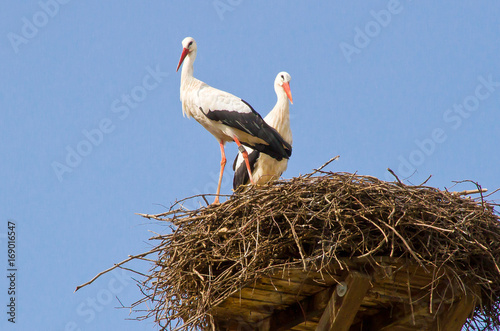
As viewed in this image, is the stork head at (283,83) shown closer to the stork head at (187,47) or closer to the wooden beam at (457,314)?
the stork head at (187,47)

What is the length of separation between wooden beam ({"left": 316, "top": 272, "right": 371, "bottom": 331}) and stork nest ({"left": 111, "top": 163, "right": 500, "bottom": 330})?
157mm

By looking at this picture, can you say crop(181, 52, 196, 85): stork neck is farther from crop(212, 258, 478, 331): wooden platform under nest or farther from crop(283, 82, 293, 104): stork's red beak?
crop(212, 258, 478, 331): wooden platform under nest

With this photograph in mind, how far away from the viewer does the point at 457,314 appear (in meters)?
4.33

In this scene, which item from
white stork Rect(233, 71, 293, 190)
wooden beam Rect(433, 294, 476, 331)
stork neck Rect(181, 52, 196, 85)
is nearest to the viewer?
wooden beam Rect(433, 294, 476, 331)

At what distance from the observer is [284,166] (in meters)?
7.91

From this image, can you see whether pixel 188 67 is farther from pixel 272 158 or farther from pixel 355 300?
pixel 355 300

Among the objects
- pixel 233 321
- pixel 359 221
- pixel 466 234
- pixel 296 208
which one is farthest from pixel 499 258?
pixel 233 321

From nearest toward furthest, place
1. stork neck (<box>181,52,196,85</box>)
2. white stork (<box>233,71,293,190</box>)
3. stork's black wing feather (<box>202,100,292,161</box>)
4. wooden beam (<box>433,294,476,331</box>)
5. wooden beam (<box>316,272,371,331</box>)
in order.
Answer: wooden beam (<box>316,272,371,331</box>), wooden beam (<box>433,294,476,331</box>), stork's black wing feather (<box>202,100,292,161</box>), stork neck (<box>181,52,196,85</box>), white stork (<box>233,71,293,190</box>)

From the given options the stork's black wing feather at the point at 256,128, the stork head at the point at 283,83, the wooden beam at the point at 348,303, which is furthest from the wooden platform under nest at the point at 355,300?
the stork head at the point at 283,83

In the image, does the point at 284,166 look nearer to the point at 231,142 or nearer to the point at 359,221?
the point at 231,142

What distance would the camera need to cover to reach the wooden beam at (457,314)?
429cm

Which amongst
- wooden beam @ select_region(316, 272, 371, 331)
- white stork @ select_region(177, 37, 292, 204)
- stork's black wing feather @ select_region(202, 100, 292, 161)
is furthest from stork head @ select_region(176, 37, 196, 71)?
wooden beam @ select_region(316, 272, 371, 331)

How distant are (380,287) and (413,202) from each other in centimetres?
55

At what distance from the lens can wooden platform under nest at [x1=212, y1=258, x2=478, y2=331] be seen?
4199mm
